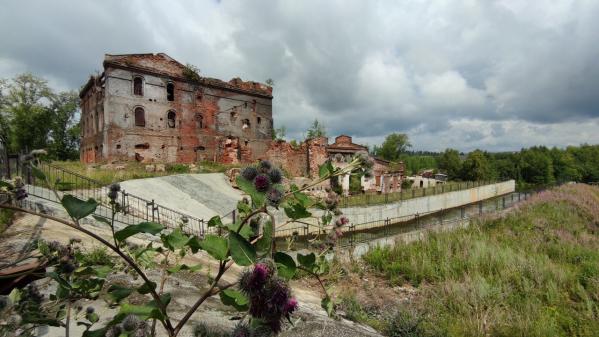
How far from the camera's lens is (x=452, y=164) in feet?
203

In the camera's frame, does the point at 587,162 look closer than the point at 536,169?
No

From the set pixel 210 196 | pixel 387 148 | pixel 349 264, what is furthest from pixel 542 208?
pixel 387 148

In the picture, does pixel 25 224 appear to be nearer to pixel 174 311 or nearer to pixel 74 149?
pixel 174 311

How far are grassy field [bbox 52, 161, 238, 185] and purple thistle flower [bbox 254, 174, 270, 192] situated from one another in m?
16.9

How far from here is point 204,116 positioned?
29.1 metres

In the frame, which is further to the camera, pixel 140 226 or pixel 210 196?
→ pixel 210 196

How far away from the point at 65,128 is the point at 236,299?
53.1 metres

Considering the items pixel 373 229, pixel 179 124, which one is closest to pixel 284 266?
pixel 373 229

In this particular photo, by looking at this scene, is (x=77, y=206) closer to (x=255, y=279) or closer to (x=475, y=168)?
(x=255, y=279)

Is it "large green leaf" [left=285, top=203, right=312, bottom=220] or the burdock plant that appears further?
"large green leaf" [left=285, top=203, right=312, bottom=220]

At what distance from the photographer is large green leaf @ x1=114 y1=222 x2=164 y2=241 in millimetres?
1049

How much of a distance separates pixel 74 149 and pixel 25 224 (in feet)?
147

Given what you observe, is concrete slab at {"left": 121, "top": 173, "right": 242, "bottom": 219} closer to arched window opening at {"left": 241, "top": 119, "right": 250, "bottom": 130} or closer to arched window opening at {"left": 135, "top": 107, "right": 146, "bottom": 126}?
arched window opening at {"left": 135, "top": 107, "right": 146, "bottom": 126}

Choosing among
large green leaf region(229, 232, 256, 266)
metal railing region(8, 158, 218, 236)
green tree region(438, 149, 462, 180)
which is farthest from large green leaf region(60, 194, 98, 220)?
green tree region(438, 149, 462, 180)
